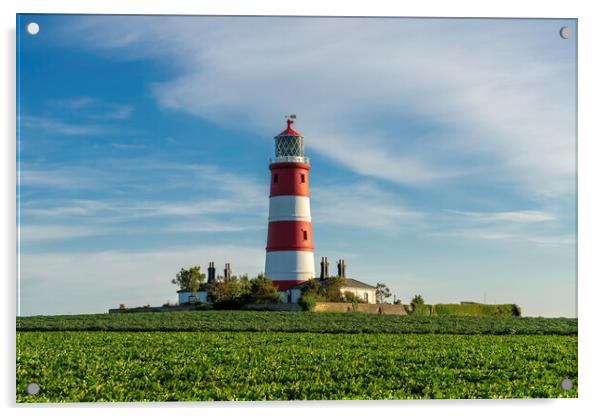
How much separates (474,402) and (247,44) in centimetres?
594

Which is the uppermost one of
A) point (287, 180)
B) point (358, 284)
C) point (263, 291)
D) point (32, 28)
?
point (32, 28)

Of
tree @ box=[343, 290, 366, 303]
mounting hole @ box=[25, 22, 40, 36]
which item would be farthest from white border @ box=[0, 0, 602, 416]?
tree @ box=[343, 290, 366, 303]

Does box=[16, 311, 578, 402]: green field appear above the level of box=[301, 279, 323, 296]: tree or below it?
below

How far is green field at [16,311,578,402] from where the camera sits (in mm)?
12289

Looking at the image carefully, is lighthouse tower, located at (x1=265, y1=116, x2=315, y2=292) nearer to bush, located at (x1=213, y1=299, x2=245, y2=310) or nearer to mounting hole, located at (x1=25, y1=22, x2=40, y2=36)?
bush, located at (x1=213, y1=299, x2=245, y2=310)

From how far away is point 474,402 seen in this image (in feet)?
39.5

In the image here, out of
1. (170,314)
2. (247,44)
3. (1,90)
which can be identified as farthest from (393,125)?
(170,314)

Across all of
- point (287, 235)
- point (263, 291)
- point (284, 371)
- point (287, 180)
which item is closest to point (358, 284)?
point (287, 235)

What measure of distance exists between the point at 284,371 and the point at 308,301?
20.5 meters

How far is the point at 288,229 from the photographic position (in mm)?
33625

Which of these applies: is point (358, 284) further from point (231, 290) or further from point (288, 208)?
point (231, 290)

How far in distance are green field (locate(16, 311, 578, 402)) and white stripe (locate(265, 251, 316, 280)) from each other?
11.4 meters
